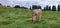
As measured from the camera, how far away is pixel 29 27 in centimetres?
2252

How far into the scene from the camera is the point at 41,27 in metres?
22.9

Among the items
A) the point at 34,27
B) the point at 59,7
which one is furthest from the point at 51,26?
the point at 59,7

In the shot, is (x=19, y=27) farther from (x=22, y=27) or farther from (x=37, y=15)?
(x=37, y=15)

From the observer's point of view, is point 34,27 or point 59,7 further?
point 59,7

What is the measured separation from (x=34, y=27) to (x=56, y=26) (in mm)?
2648

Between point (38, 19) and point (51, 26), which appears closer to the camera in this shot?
point (51, 26)

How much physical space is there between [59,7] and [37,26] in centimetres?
6448

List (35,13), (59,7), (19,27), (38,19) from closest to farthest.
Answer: (19,27) → (35,13) → (38,19) → (59,7)

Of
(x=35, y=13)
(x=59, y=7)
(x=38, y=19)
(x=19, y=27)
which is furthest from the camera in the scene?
(x=59, y=7)

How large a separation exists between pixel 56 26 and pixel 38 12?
15.3ft

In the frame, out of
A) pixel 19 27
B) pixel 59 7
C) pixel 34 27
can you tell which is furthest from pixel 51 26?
pixel 59 7

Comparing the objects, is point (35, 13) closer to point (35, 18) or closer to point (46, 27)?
point (35, 18)

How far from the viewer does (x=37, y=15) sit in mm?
27000

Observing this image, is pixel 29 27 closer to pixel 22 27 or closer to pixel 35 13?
pixel 22 27
